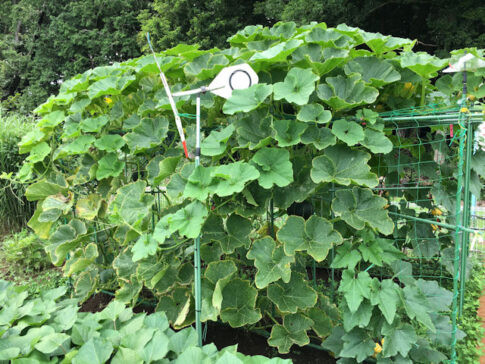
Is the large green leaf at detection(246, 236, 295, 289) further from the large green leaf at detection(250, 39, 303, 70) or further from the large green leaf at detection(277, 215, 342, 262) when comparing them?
the large green leaf at detection(250, 39, 303, 70)

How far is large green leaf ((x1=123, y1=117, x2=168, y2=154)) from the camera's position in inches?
84.4

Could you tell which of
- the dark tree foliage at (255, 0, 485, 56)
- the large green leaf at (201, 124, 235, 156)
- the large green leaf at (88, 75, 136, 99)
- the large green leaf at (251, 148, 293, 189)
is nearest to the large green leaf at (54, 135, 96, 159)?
the large green leaf at (88, 75, 136, 99)

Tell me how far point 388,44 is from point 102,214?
1.99 metres

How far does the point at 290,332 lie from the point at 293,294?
19 centimetres

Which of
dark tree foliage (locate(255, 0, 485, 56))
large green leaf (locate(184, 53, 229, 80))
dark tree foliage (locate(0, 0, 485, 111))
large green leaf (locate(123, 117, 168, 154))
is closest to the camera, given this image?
large green leaf (locate(184, 53, 229, 80))

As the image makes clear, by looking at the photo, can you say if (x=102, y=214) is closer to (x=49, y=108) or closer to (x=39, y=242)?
(x=49, y=108)

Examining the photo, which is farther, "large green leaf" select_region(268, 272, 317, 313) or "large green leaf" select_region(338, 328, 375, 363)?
"large green leaf" select_region(268, 272, 317, 313)

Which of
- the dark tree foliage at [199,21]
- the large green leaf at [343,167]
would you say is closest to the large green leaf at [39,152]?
the large green leaf at [343,167]

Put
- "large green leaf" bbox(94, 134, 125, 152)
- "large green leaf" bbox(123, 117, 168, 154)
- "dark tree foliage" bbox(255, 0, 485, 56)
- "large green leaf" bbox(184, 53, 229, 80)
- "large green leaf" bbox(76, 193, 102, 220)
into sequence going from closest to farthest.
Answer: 1. "large green leaf" bbox(184, 53, 229, 80)
2. "large green leaf" bbox(123, 117, 168, 154)
3. "large green leaf" bbox(94, 134, 125, 152)
4. "large green leaf" bbox(76, 193, 102, 220)
5. "dark tree foliage" bbox(255, 0, 485, 56)

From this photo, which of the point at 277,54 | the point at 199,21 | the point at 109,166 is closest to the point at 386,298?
the point at 277,54

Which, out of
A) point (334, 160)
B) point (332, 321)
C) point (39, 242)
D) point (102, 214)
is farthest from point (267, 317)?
point (39, 242)

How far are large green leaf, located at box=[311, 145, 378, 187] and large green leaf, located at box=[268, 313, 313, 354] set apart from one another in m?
0.71

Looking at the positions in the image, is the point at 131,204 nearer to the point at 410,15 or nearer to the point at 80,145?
the point at 80,145

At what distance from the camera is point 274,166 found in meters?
1.76
